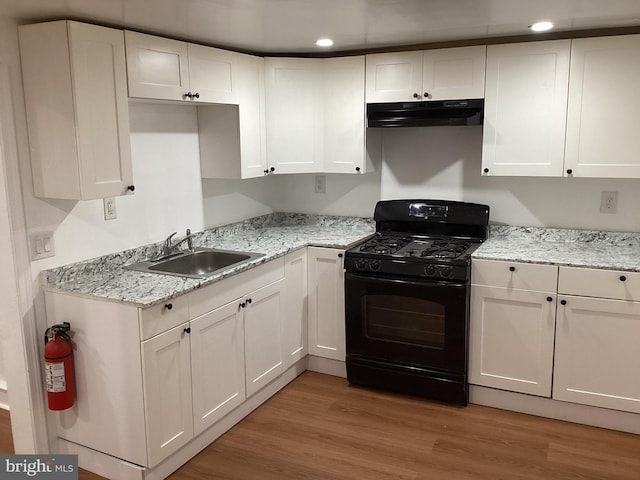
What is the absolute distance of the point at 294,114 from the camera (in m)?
3.72

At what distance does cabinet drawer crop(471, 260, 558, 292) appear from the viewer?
3.04m

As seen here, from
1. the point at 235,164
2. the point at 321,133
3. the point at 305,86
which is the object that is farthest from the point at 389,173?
the point at 235,164

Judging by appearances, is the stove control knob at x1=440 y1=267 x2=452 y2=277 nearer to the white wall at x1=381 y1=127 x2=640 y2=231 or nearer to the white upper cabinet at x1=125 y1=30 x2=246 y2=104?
the white wall at x1=381 y1=127 x2=640 y2=231

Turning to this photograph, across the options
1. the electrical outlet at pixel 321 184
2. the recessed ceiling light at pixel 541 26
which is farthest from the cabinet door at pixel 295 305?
the recessed ceiling light at pixel 541 26

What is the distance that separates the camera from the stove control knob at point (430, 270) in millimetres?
3186

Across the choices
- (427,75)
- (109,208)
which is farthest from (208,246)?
(427,75)

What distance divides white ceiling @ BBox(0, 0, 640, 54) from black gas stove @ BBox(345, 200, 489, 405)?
3.93 ft

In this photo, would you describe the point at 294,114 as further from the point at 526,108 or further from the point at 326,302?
the point at 526,108

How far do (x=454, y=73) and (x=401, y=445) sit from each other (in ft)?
6.99

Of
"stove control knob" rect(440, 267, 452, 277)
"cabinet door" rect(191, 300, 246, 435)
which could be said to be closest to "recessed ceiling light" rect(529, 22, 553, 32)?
"stove control knob" rect(440, 267, 452, 277)

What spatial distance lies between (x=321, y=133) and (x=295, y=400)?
1.74m

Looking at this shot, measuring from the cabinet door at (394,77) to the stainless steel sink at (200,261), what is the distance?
1.28m

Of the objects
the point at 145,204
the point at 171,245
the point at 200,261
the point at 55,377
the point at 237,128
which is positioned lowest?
the point at 55,377

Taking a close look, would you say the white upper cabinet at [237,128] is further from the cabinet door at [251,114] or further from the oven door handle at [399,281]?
the oven door handle at [399,281]
